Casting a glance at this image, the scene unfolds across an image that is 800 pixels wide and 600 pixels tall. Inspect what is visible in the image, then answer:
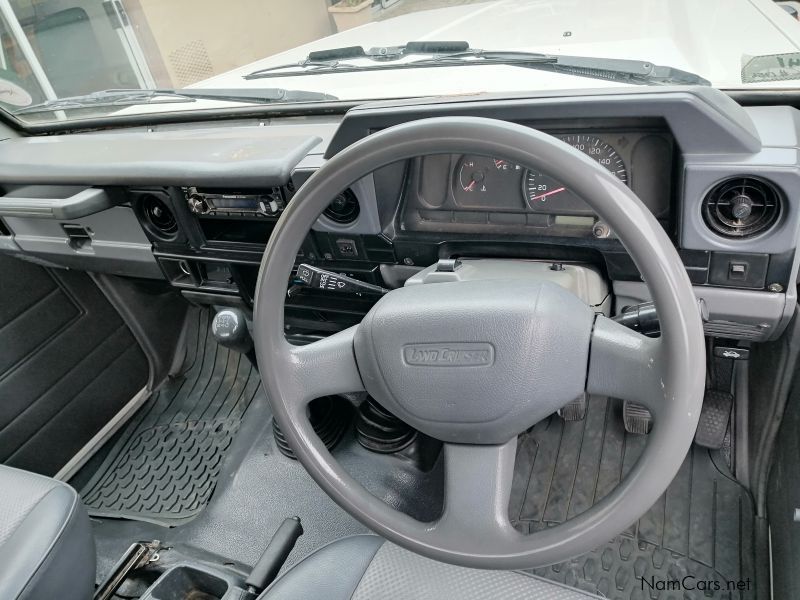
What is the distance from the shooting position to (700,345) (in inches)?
29.3

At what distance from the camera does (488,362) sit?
86cm

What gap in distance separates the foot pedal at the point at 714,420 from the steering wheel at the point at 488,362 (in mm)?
1019

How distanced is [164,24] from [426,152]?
5.17ft

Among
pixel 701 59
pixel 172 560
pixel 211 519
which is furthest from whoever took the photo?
pixel 211 519

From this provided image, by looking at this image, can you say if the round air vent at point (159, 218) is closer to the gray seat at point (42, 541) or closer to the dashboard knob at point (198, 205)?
the dashboard knob at point (198, 205)

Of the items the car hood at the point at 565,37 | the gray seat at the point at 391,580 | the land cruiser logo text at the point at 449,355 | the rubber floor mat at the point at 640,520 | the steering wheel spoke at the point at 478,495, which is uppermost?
the car hood at the point at 565,37

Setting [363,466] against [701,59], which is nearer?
[701,59]

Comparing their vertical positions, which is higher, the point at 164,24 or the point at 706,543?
the point at 164,24

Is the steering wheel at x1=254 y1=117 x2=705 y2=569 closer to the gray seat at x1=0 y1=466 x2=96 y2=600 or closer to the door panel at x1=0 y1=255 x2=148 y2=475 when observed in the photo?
the gray seat at x1=0 y1=466 x2=96 y2=600

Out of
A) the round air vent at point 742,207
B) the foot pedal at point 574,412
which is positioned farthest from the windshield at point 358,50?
the foot pedal at point 574,412

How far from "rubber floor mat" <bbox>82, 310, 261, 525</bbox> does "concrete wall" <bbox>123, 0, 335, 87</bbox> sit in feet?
3.27

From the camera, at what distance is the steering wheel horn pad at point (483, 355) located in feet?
2.81

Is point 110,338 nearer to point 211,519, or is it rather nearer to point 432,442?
point 211,519

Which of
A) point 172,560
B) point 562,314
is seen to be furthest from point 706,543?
point 172,560
